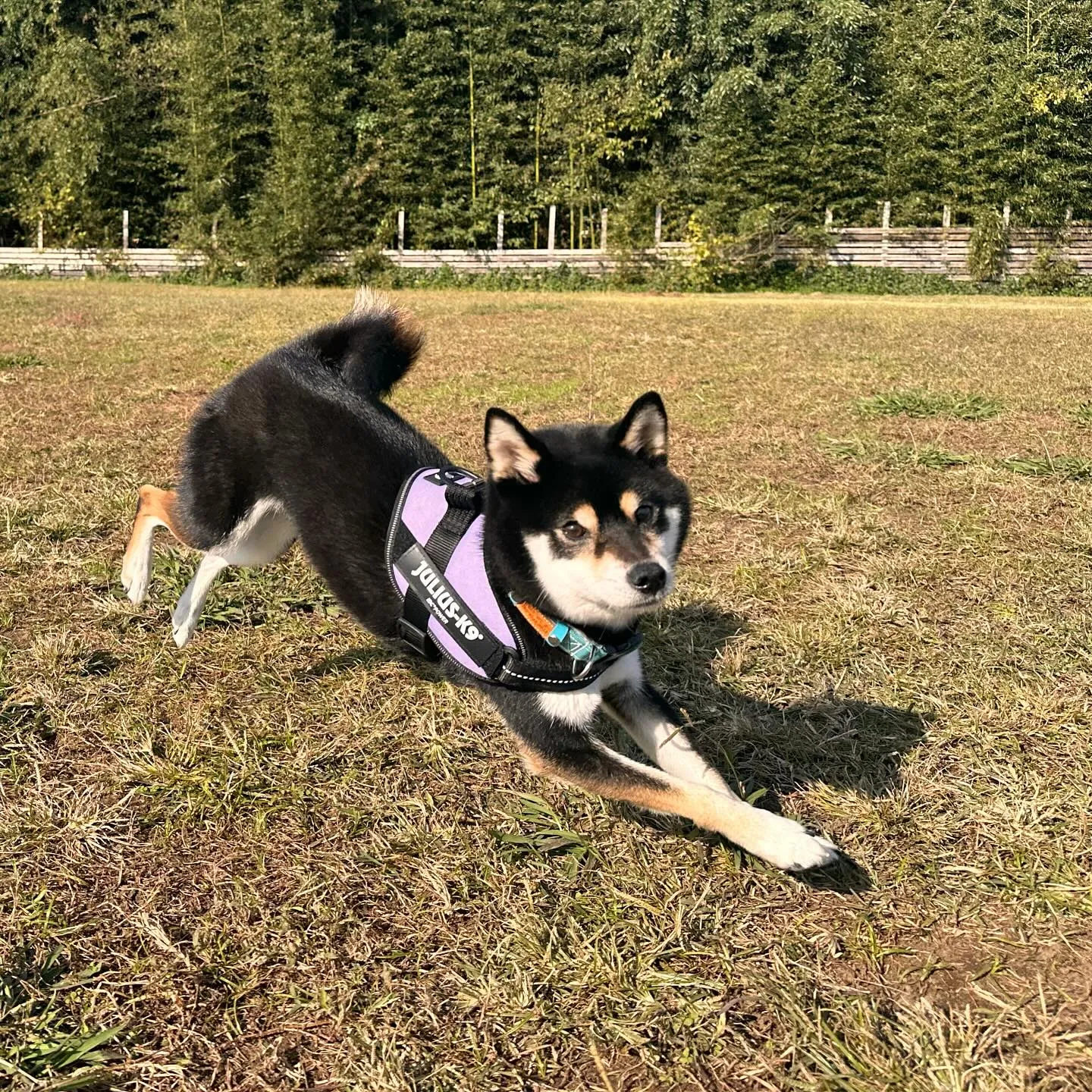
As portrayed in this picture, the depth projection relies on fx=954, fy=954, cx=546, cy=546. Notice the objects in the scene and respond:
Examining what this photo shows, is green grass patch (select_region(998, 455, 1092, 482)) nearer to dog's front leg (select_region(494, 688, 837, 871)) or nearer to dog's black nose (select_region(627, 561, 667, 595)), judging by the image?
dog's front leg (select_region(494, 688, 837, 871))

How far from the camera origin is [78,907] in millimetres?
2119

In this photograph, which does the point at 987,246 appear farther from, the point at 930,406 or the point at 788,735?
the point at 788,735

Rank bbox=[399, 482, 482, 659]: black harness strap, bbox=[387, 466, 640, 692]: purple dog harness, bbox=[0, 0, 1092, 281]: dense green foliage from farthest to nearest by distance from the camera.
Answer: bbox=[0, 0, 1092, 281]: dense green foliage → bbox=[399, 482, 482, 659]: black harness strap → bbox=[387, 466, 640, 692]: purple dog harness

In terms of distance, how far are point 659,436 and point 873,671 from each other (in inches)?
50.0

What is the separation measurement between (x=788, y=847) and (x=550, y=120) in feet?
90.7

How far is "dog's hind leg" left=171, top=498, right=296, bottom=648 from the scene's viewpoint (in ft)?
10.6

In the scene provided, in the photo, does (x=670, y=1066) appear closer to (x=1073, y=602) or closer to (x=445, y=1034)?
(x=445, y=1034)

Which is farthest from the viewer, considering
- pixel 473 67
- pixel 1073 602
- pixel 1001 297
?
pixel 473 67

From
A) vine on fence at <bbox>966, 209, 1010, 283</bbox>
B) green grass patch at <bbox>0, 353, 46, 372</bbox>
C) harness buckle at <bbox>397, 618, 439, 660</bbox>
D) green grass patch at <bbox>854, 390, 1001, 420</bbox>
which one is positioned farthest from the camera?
vine on fence at <bbox>966, 209, 1010, 283</bbox>

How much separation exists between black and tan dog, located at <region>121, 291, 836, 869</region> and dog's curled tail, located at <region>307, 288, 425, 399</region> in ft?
0.85

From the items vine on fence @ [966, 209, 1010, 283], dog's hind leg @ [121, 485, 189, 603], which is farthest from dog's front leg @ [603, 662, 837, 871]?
vine on fence @ [966, 209, 1010, 283]

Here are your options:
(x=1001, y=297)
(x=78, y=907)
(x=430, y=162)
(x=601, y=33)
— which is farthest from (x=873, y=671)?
(x=601, y=33)

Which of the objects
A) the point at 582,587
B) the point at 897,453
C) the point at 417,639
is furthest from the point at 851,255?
the point at 582,587

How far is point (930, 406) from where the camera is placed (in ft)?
23.6
